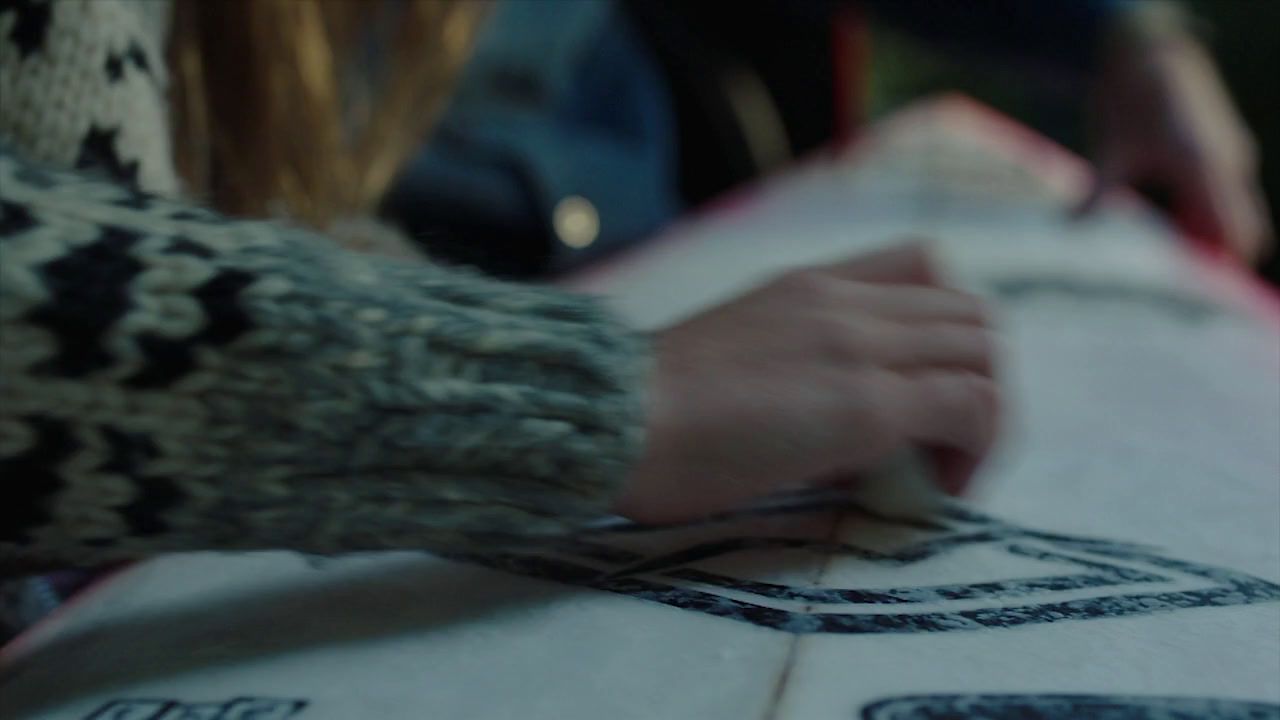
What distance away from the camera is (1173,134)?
30.6 inches

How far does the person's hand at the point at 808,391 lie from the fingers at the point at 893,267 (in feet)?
0.04

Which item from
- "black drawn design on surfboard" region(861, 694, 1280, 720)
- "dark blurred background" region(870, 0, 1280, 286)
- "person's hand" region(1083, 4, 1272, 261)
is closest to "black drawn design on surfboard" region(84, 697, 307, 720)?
"black drawn design on surfboard" region(861, 694, 1280, 720)

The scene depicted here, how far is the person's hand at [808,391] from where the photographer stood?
0.85ft

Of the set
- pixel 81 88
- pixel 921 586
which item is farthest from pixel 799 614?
pixel 81 88

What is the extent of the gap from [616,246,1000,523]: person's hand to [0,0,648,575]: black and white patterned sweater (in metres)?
0.01

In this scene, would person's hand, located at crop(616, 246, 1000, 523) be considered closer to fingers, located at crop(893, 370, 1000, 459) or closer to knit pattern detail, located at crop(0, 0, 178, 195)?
fingers, located at crop(893, 370, 1000, 459)

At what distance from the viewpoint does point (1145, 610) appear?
247 millimetres

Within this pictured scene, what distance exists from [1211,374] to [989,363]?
0.18 m

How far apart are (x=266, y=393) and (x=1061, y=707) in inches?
6.3

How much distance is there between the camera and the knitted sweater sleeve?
0.21m

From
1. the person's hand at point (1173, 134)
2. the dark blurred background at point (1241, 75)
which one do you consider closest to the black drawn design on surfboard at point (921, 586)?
the person's hand at point (1173, 134)

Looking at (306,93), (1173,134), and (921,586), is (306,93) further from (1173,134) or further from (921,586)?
(1173,134)

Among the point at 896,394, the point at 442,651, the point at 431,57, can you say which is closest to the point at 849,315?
the point at 896,394

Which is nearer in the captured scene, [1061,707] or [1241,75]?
[1061,707]
